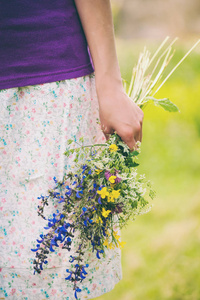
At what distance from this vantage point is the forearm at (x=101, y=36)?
119 cm

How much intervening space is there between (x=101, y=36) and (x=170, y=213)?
216 centimetres

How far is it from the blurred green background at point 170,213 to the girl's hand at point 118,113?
33 centimetres

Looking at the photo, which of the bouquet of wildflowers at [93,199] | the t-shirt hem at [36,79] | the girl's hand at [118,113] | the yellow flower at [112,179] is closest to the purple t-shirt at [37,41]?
the t-shirt hem at [36,79]

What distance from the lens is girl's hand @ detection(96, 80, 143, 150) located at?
1.17m

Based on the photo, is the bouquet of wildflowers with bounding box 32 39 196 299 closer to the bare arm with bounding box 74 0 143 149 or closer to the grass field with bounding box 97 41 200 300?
the bare arm with bounding box 74 0 143 149

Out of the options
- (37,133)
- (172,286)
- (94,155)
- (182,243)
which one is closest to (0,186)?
(37,133)

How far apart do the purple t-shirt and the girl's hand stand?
12 centimetres

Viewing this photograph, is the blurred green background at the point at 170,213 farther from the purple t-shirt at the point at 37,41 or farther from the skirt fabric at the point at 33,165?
the purple t-shirt at the point at 37,41

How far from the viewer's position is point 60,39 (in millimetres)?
1211

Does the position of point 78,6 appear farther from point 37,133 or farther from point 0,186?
point 0,186

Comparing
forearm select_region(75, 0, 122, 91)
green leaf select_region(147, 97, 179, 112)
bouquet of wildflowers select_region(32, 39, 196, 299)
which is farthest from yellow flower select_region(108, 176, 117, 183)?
green leaf select_region(147, 97, 179, 112)

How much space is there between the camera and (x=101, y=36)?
3.92 ft

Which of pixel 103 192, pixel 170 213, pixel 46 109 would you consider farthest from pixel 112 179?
pixel 170 213

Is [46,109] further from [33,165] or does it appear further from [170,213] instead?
[170,213]
